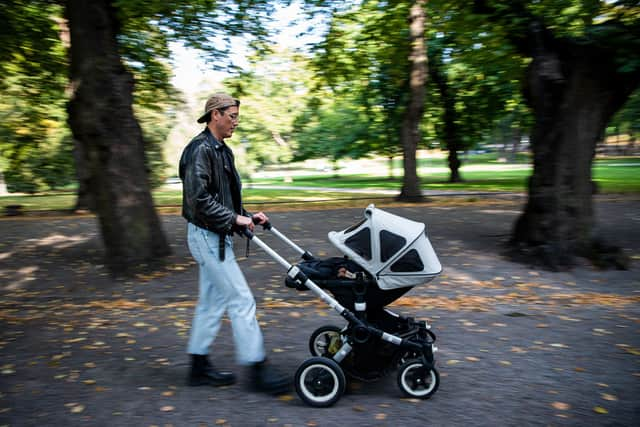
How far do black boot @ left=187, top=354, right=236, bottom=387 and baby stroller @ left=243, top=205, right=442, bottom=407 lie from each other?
28.0 inches

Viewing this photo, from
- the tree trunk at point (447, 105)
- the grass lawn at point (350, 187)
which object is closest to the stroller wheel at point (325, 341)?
the grass lawn at point (350, 187)

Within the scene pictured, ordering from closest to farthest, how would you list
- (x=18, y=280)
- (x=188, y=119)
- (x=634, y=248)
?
1. (x=18, y=280)
2. (x=634, y=248)
3. (x=188, y=119)

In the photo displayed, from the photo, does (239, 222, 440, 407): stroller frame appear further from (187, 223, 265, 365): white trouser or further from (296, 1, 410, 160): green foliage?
(296, 1, 410, 160): green foliage

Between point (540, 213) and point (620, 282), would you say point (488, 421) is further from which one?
point (540, 213)

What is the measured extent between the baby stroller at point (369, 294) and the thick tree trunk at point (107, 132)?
5.04 m

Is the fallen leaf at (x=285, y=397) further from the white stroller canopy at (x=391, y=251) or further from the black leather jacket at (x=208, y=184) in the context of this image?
the black leather jacket at (x=208, y=184)

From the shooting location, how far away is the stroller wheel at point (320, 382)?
3881 millimetres

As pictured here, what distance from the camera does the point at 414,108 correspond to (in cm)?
1759

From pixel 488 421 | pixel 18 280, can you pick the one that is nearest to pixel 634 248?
pixel 488 421

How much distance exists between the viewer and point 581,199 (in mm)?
8555

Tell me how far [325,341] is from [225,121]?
2082mm

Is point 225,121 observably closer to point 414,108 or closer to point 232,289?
point 232,289

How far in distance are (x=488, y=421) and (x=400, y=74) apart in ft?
53.2

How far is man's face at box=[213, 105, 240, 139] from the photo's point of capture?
4109 millimetres
